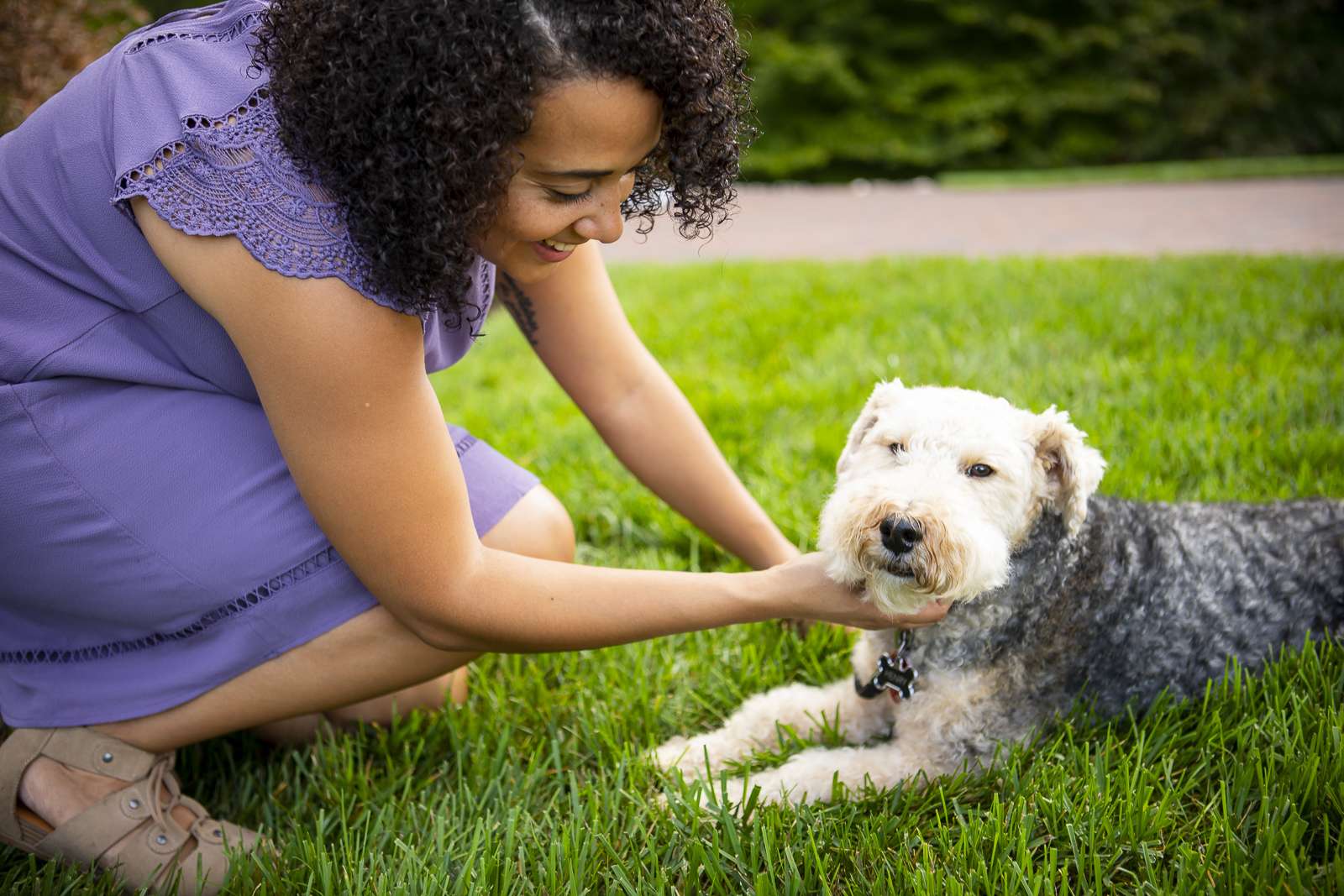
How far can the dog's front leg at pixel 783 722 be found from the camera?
2635 millimetres

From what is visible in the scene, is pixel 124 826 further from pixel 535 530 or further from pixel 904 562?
pixel 904 562

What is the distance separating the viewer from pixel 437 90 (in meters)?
1.75

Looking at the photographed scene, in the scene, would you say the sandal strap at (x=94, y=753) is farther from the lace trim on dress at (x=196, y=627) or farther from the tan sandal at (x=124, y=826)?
the lace trim on dress at (x=196, y=627)

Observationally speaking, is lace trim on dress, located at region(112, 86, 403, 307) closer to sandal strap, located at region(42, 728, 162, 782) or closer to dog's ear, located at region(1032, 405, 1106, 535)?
sandal strap, located at region(42, 728, 162, 782)

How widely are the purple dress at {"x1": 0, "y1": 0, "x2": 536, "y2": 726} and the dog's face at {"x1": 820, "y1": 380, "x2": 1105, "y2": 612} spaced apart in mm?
1010

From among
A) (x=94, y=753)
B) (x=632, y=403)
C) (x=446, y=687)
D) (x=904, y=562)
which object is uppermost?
(x=632, y=403)

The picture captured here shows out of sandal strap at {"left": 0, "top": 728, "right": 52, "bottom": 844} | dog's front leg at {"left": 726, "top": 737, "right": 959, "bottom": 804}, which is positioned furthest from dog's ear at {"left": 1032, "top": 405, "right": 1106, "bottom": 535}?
sandal strap at {"left": 0, "top": 728, "right": 52, "bottom": 844}

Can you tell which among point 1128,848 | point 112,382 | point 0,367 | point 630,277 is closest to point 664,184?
point 112,382

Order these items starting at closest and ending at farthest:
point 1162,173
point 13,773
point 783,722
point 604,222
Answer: point 604,222 → point 13,773 → point 783,722 → point 1162,173

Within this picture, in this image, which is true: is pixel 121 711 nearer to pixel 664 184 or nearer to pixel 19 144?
pixel 19 144

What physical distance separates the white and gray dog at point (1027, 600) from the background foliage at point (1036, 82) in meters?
15.1

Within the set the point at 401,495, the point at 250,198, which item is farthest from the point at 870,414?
the point at 250,198

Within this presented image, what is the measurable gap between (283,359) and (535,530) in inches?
37.8

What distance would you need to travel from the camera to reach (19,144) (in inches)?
85.0
